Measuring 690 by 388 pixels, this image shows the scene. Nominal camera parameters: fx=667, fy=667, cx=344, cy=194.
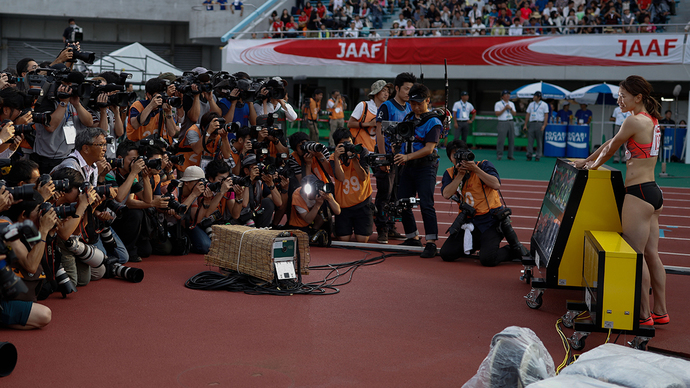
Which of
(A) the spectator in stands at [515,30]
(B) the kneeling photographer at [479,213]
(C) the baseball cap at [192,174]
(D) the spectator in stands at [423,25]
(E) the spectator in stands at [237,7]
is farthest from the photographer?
(E) the spectator in stands at [237,7]

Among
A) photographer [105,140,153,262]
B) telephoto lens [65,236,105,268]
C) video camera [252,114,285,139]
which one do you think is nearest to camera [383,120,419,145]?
video camera [252,114,285,139]

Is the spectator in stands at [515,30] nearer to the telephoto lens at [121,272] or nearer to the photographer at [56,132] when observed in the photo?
the photographer at [56,132]

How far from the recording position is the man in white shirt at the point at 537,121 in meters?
18.9

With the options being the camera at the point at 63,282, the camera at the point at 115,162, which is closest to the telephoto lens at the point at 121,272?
the camera at the point at 63,282

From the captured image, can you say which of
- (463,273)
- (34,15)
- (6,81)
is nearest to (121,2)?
(34,15)

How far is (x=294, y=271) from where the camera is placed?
584 centimetres

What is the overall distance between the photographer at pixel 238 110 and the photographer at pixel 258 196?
0.75 metres

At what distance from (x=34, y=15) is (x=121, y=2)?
3834mm

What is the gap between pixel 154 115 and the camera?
8.05 metres

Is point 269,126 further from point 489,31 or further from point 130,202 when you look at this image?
point 489,31

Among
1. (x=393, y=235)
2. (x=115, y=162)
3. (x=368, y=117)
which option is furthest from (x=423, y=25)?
(x=115, y=162)

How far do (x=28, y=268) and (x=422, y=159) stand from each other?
4.41 metres

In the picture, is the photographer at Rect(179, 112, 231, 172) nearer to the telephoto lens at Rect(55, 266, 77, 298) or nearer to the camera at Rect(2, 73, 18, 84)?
the camera at Rect(2, 73, 18, 84)

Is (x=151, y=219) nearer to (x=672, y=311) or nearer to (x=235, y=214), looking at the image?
(x=235, y=214)
